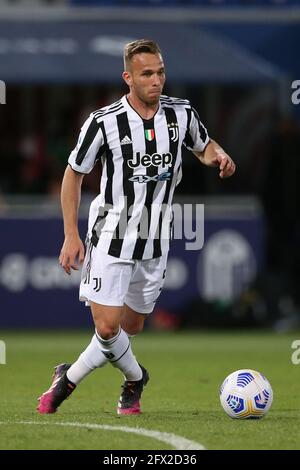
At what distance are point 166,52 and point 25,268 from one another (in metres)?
3.62

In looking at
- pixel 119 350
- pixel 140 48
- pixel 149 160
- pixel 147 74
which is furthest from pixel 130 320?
pixel 140 48

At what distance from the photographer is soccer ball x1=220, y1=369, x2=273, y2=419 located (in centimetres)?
770

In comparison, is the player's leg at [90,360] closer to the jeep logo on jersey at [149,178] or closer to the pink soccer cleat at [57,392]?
the pink soccer cleat at [57,392]

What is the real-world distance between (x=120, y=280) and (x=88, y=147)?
79cm

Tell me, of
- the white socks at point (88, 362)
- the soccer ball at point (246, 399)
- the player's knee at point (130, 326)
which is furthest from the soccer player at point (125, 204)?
the soccer ball at point (246, 399)

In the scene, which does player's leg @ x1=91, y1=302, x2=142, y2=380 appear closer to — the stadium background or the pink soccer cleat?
the pink soccer cleat

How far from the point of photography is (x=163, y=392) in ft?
31.7

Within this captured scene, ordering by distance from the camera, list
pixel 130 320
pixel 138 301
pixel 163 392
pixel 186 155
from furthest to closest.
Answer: pixel 186 155 → pixel 163 392 → pixel 130 320 → pixel 138 301

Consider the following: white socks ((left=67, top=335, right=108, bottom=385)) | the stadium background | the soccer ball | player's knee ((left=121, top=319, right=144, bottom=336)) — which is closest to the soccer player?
white socks ((left=67, top=335, right=108, bottom=385))

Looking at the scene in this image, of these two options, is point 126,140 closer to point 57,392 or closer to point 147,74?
point 147,74

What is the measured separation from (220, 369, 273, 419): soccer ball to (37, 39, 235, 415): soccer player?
0.61 metres

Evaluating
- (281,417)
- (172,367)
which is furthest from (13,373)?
(281,417)

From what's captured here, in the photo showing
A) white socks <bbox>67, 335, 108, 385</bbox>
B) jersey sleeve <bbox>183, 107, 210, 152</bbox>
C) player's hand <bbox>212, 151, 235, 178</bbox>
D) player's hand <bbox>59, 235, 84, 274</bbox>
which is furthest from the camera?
jersey sleeve <bbox>183, 107, 210, 152</bbox>

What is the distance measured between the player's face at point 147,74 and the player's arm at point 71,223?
2.05 ft
